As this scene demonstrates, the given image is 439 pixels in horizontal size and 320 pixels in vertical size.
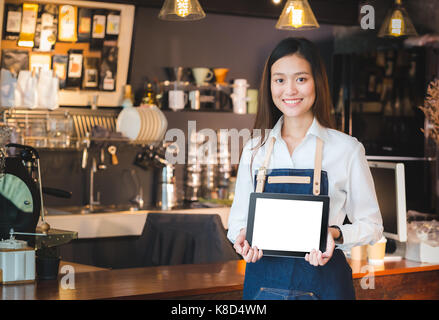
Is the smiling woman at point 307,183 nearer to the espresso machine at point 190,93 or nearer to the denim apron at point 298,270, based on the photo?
the denim apron at point 298,270

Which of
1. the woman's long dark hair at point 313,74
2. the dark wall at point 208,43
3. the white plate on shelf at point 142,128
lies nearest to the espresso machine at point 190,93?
the dark wall at point 208,43

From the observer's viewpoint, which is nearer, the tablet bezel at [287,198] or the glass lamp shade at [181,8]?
the tablet bezel at [287,198]

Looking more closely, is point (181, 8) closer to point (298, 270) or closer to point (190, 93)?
point (298, 270)

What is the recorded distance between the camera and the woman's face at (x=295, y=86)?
1.98m

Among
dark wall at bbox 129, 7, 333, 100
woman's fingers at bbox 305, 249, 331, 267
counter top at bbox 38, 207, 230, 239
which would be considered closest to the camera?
woman's fingers at bbox 305, 249, 331, 267

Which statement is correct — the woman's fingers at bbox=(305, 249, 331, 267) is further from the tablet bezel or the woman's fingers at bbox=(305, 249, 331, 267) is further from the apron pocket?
the apron pocket

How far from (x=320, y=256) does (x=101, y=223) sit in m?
3.40

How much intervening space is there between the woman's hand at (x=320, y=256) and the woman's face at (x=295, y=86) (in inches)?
16.0

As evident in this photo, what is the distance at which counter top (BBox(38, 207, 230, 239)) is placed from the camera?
4.86m

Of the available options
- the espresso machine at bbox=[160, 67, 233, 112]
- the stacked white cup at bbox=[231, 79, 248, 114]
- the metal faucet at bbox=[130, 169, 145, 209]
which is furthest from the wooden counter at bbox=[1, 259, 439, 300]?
the stacked white cup at bbox=[231, 79, 248, 114]

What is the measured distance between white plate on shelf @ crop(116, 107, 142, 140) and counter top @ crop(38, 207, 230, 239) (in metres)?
0.65

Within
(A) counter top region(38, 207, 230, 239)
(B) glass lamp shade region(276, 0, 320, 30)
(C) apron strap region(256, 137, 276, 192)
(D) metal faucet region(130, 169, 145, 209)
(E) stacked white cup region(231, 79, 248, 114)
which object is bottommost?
(A) counter top region(38, 207, 230, 239)
